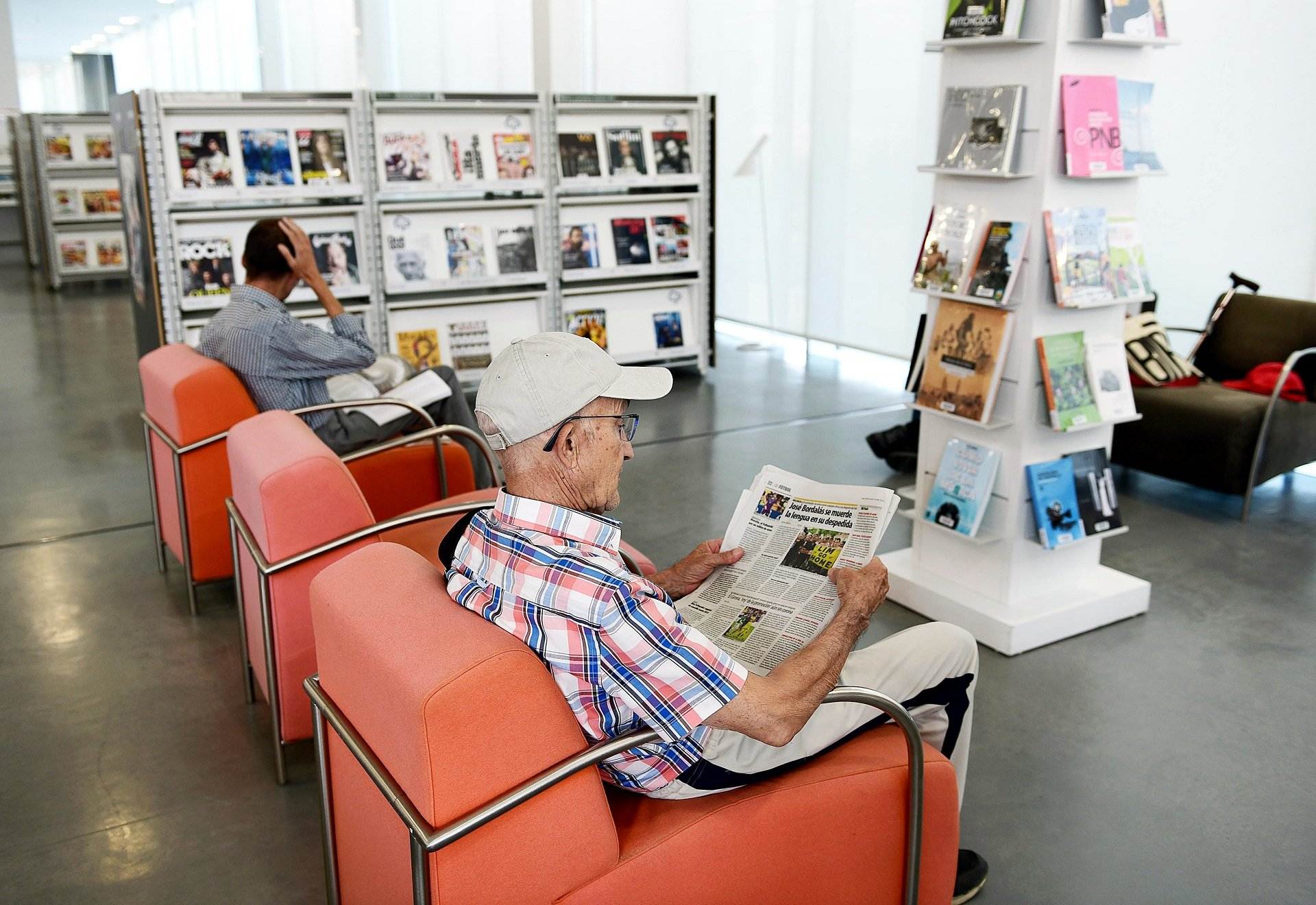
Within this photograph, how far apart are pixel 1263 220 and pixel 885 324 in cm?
252

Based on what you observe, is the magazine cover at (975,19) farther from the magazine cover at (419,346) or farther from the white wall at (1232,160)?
the magazine cover at (419,346)

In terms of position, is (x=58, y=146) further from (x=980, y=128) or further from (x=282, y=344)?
(x=980, y=128)

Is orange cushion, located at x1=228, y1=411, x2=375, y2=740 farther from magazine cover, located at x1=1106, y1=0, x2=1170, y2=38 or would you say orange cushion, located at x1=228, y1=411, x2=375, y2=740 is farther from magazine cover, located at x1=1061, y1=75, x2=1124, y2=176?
magazine cover, located at x1=1106, y1=0, x2=1170, y2=38

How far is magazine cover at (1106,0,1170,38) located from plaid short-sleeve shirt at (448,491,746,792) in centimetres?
228

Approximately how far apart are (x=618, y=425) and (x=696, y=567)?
0.60m

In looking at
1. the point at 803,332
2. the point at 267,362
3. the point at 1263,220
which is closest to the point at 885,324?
the point at 803,332

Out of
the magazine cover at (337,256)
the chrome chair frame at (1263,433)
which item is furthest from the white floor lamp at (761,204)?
the chrome chair frame at (1263,433)

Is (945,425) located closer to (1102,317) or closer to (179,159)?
(1102,317)

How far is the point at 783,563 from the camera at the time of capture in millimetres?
2145

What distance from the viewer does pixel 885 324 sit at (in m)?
7.60

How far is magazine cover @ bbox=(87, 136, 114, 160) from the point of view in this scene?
12.5m

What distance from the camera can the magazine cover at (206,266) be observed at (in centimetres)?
586

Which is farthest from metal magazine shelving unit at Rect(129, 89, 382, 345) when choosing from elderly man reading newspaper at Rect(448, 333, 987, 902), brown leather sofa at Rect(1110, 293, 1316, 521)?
elderly man reading newspaper at Rect(448, 333, 987, 902)

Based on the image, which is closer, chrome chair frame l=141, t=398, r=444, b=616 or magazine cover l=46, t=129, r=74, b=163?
chrome chair frame l=141, t=398, r=444, b=616
